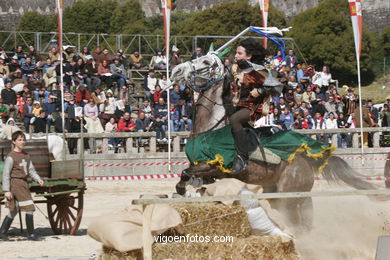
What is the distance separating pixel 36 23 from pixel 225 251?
56495 millimetres

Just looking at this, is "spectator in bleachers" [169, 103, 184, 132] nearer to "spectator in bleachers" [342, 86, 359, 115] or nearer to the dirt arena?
"spectator in bleachers" [342, 86, 359, 115]

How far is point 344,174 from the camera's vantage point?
9.91 meters

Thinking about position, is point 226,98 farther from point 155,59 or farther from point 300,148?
point 155,59

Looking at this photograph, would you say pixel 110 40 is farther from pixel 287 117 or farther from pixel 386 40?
pixel 287 117

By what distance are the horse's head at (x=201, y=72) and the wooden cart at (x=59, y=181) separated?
2.32m

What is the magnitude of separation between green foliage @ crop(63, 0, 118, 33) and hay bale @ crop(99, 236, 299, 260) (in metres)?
56.8

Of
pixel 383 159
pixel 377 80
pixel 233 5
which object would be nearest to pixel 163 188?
pixel 383 159

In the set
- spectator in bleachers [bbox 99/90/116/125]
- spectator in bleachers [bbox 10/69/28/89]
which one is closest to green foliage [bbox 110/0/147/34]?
spectator in bleachers [bbox 10/69/28/89]

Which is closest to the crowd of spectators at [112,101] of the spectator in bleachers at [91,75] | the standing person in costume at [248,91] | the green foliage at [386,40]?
the spectator in bleachers at [91,75]

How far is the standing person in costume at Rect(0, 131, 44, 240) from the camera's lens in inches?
408

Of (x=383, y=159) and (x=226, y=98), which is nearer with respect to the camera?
(x=226, y=98)

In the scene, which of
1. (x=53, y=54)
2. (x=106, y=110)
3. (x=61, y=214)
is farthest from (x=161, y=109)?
(x=61, y=214)

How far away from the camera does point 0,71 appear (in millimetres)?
21797

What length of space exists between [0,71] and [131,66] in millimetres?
5857
